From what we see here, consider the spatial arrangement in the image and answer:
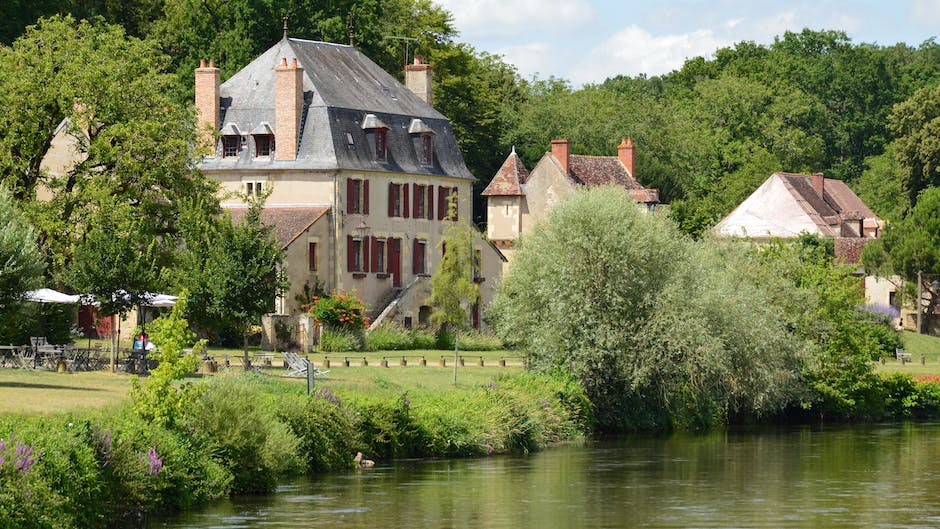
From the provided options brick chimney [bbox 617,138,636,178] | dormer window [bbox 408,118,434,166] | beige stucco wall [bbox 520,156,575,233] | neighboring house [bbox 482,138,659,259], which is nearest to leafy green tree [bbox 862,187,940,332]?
brick chimney [bbox 617,138,636,178]

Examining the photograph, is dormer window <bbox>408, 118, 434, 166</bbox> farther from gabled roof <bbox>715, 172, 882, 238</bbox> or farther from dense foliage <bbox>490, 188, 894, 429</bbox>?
gabled roof <bbox>715, 172, 882, 238</bbox>

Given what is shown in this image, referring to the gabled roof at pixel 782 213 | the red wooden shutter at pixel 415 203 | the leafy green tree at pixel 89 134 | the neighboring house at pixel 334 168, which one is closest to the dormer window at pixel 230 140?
the neighboring house at pixel 334 168

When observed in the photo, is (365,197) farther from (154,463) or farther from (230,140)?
(154,463)

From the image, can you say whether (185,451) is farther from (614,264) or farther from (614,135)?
(614,135)

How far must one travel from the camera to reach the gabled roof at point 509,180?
283 feet

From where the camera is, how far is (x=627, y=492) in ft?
113

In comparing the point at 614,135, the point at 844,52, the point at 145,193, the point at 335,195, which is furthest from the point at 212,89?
the point at 844,52

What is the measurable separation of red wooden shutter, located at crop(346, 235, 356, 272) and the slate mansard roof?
3.05m

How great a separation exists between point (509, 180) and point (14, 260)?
158ft

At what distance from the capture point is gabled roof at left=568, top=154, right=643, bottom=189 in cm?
8850

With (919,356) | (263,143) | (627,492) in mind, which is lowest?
(627,492)

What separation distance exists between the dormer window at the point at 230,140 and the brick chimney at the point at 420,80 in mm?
10857

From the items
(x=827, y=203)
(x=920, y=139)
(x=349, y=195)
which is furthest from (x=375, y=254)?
(x=827, y=203)

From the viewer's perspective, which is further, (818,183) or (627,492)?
(818,183)
